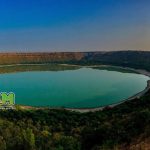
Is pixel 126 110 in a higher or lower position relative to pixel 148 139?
lower

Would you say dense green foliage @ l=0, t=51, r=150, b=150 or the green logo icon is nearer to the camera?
dense green foliage @ l=0, t=51, r=150, b=150

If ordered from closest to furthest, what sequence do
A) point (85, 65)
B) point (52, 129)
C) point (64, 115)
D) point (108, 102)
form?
point (52, 129) < point (64, 115) < point (108, 102) < point (85, 65)

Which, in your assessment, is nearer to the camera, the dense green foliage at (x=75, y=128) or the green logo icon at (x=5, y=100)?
the dense green foliage at (x=75, y=128)

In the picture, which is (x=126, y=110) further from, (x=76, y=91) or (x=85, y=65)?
(x=85, y=65)

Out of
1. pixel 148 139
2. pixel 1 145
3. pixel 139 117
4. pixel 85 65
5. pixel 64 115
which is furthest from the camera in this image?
pixel 85 65

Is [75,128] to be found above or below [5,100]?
below

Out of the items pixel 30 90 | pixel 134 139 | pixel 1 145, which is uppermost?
pixel 134 139

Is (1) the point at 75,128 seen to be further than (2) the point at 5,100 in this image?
No

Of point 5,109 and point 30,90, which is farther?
point 30,90

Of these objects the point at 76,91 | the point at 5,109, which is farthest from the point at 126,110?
the point at 76,91

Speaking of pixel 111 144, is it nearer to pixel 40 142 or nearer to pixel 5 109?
pixel 40 142
